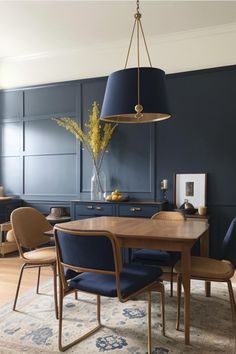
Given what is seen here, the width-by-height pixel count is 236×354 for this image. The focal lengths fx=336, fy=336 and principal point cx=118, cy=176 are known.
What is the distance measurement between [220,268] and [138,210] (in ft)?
6.20

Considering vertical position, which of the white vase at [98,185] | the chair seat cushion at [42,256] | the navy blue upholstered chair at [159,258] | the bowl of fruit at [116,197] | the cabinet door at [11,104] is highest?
the cabinet door at [11,104]

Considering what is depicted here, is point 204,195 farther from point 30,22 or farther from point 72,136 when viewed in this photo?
point 30,22

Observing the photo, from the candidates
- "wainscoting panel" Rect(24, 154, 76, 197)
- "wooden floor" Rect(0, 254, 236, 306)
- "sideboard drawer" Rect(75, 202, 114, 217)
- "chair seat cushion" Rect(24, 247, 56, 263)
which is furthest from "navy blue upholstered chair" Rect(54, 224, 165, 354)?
"wainscoting panel" Rect(24, 154, 76, 197)

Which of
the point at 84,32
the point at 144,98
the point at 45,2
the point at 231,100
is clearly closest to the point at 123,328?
the point at 144,98

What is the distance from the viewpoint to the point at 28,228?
3.11 metres

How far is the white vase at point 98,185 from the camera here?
473 cm

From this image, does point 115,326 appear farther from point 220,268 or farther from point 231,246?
point 231,246

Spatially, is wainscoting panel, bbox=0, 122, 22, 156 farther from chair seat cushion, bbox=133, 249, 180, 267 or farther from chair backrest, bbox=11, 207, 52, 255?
chair seat cushion, bbox=133, 249, 180, 267

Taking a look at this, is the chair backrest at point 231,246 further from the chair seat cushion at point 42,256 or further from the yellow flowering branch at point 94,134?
the yellow flowering branch at point 94,134

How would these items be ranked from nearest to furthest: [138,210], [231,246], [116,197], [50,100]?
1. [231,246]
2. [138,210]
3. [116,197]
4. [50,100]

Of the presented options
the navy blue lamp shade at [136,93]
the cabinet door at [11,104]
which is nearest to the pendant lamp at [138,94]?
the navy blue lamp shade at [136,93]

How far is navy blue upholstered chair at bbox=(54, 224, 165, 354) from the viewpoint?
196cm

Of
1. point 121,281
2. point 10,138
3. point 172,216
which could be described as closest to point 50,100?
point 10,138

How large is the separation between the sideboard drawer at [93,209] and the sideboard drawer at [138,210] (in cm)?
15
